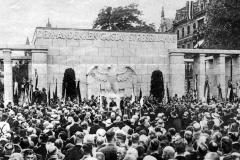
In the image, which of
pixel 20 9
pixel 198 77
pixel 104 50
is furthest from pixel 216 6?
pixel 20 9

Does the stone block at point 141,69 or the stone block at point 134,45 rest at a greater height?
the stone block at point 134,45

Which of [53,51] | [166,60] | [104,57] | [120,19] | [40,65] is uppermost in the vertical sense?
[120,19]

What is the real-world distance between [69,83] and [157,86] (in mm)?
6211

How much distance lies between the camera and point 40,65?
27.3 metres

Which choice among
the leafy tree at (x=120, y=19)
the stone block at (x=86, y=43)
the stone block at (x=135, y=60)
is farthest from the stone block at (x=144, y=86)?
the leafy tree at (x=120, y=19)

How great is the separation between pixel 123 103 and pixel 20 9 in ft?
76.8

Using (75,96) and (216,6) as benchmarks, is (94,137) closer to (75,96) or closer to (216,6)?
(75,96)

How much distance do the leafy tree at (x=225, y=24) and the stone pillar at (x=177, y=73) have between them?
11.1 meters

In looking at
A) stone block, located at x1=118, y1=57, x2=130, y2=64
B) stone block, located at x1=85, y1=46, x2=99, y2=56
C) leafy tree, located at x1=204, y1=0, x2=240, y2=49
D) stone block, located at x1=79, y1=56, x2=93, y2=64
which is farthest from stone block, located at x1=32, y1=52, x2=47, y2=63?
leafy tree, located at x1=204, y1=0, x2=240, y2=49

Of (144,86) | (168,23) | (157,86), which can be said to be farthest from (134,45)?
(168,23)

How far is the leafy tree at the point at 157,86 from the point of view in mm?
26891

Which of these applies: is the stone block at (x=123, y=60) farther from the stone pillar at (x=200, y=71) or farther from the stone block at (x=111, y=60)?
the stone pillar at (x=200, y=71)

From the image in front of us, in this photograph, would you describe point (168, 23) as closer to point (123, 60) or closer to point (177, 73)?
point (177, 73)

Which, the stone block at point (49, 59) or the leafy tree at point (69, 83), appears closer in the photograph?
the leafy tree at point (69, 83)
